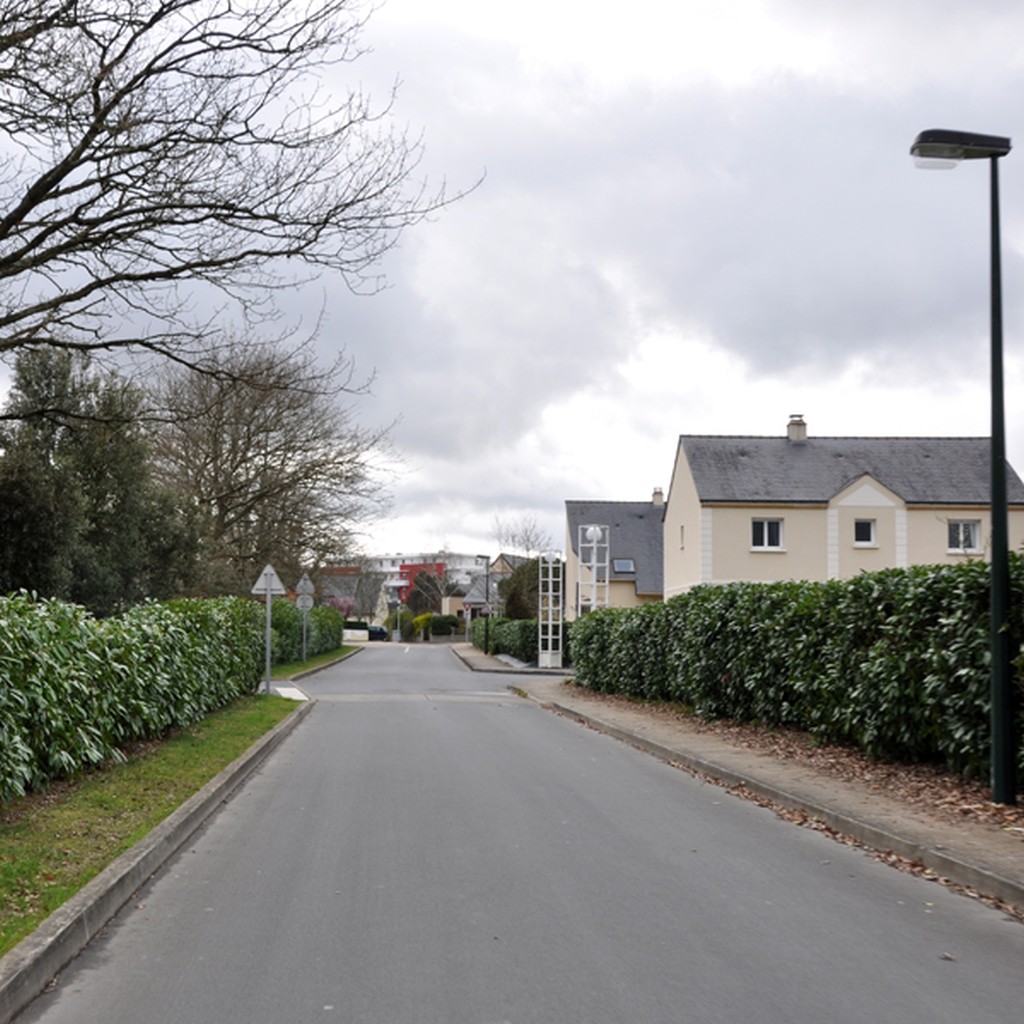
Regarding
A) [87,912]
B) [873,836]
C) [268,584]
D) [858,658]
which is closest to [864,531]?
[268,584]

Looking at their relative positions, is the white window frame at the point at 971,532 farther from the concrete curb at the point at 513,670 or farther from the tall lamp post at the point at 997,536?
the tall lamp post at the point at 997,536

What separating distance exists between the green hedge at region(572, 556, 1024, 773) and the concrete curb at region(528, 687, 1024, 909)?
61.7 inches

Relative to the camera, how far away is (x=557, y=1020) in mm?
4777

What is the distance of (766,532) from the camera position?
42500 mm

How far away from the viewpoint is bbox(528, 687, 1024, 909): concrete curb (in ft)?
23.3

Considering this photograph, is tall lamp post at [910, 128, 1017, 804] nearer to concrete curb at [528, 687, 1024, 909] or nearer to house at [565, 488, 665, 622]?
concrete curb at [528, 687, 1024, 909]

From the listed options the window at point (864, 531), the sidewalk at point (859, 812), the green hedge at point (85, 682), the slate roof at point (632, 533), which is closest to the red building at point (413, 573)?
the slate roof at point (632, 533)

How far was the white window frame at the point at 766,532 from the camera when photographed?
4225 centimetres

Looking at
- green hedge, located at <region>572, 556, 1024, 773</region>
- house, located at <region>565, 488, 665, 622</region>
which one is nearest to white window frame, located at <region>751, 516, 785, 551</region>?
house, located at <region>565, 488, 665, 622</region>

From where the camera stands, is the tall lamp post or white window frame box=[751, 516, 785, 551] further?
white window frame box=[751, 516, 785, 551]

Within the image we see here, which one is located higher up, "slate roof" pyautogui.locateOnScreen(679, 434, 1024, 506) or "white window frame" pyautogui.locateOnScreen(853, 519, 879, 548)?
"slate roof" pyautogui.locateOnScreen(679, 434, 1024, 506)

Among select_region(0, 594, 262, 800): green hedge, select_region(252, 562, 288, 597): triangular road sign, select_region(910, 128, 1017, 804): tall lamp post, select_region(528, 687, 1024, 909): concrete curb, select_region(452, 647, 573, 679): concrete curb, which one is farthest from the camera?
select_region(452, 647, 573, 679): concrete curb

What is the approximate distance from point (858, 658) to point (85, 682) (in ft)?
27.0

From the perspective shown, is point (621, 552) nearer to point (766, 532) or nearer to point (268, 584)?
point (766, 532)
